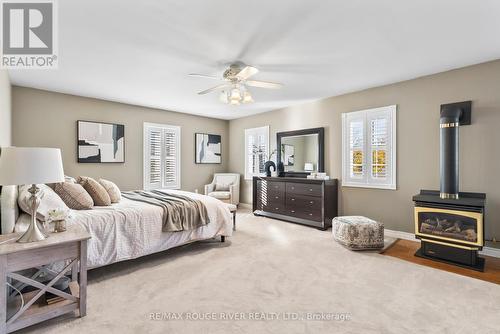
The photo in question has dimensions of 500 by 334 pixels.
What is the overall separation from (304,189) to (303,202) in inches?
10.0

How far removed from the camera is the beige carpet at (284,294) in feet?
6.01

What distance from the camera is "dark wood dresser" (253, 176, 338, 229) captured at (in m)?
4.47

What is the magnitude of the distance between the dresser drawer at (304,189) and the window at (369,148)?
57cm

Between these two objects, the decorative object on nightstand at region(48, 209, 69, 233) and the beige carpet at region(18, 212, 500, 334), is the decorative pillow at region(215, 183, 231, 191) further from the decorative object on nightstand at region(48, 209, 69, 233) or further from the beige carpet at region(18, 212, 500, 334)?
the decorative object on nightstand at region(48, 209, 69, 233)

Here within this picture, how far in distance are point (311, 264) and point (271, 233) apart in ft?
4.44

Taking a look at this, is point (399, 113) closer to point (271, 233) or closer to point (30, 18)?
point (271, 233)

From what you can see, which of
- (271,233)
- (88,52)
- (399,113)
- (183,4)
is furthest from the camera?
(271,233)

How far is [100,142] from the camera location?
4.86 meters

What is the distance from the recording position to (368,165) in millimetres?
4309

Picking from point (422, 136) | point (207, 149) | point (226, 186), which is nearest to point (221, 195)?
point (226, 186)

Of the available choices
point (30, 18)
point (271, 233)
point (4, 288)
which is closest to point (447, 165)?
point (271, 233)

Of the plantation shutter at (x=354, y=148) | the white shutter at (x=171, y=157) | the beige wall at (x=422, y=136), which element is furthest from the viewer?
the white shutter at (x=171, y=157)

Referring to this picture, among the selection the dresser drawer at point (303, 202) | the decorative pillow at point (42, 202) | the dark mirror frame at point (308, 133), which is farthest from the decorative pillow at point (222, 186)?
the decorative pillow at point (42, 202)

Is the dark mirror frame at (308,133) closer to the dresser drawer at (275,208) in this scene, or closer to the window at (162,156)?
the dresser drawer at (275,208)
